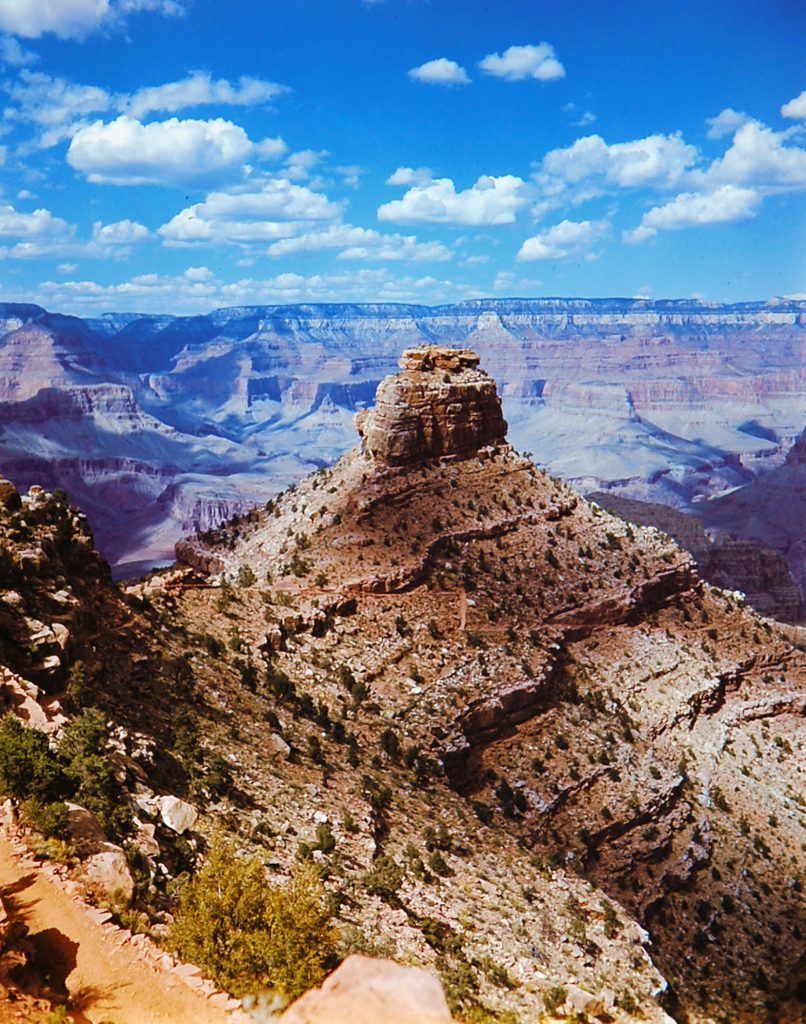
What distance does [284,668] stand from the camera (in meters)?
31.5

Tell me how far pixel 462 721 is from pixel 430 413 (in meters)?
18.2

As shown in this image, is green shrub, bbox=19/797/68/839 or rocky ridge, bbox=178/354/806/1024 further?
rocky ridge, bbox=178/354/806/1024

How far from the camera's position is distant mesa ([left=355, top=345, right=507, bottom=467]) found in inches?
1762

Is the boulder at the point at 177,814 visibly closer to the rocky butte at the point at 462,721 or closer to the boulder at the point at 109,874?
the rocky butte at the point at 462,721

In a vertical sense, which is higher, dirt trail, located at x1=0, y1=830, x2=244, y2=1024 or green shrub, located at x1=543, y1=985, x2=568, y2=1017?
dirt trail, located at x1=0, y1=830, x2=244, y2=1024

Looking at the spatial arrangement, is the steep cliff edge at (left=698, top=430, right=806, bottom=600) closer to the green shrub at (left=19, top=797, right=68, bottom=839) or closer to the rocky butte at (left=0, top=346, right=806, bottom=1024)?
the rocky butte at (left=0, top=346, right=806, bottom=1024)

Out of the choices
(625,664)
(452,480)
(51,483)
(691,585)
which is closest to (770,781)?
(625,664)

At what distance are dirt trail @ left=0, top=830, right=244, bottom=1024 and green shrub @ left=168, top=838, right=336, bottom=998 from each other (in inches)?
19.8

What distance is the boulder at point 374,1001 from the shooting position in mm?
7633

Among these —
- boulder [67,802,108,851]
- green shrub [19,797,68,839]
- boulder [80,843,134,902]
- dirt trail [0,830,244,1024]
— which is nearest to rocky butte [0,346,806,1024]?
boulder [80,843,134,902]

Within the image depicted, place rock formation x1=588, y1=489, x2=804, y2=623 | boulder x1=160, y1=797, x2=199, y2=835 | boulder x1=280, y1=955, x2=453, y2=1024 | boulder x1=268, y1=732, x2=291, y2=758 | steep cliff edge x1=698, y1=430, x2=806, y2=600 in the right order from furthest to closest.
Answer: steep cliff edge x1=698, y1=430, x2=806, y2=600 → rock formation x1=588, y1=489, x2=804, y2=623 → boulder x1=268, y1=732, x2=291, y2=758 → boulder x1=160, y1=797, x2=199, y2=835 → boulder x1=280, y1=955, x2=453, y2=1024

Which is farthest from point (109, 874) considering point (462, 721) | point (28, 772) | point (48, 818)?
point (462, 721)

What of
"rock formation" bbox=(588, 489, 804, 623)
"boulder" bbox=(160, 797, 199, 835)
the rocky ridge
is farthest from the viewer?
"rock formation" bbox=(588, 489, 804, 623)

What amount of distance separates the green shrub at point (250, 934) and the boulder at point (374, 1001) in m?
4.83
